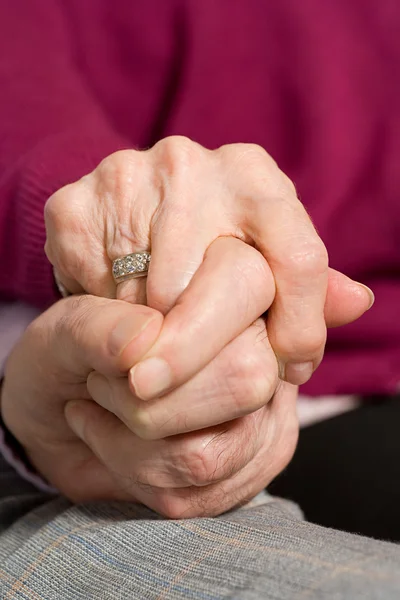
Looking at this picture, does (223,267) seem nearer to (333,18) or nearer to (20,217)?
(20,217)

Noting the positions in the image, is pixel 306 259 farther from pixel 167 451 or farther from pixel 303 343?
pixel 167 451

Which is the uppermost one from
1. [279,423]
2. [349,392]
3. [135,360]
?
[135,360]

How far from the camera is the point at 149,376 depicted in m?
0.40

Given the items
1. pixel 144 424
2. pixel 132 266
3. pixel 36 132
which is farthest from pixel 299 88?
pixel 144 424

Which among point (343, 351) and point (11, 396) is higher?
point (11, 396)

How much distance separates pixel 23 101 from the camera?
0.75 metres

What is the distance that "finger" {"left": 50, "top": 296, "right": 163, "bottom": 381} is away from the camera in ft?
1.33

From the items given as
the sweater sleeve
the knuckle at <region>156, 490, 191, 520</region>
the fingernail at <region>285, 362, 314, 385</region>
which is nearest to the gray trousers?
the knuckle at <region>156, 490, 191, 520</region>

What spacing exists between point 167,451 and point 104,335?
0.37 feet

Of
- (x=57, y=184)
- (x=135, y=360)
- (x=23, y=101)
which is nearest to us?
(x=135, y=360)

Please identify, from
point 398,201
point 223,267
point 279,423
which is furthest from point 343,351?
point 223,267

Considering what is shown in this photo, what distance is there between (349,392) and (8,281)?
484 millimetres

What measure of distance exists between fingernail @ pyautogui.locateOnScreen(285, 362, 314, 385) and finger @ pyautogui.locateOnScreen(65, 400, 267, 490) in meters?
0.05

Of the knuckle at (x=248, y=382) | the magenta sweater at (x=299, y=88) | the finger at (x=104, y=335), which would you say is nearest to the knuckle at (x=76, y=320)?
the finger at (x=104, y=335)
